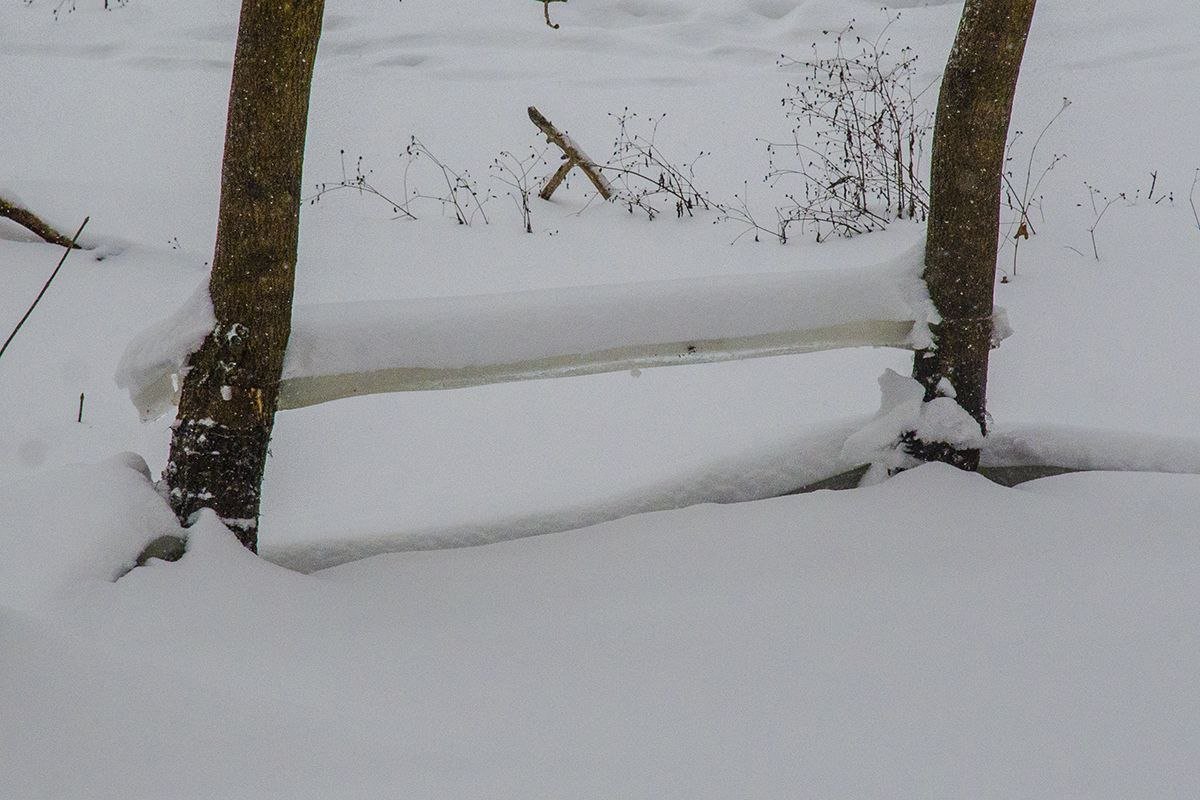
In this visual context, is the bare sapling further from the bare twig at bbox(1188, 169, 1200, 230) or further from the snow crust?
the snow crust

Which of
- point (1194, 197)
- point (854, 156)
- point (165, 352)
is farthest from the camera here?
point (854, 156)

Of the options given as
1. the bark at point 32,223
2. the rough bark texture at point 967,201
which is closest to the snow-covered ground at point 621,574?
the bark at point 32,223

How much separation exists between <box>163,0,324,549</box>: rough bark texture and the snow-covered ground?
167mm

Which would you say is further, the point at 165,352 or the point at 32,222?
the point at 32,222

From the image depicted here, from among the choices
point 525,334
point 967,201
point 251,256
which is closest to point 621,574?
point 525,334

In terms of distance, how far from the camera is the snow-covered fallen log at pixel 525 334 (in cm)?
202

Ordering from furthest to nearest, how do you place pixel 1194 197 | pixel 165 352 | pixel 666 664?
pixel 1194 197 → pixel 165 352 → pixel 666 664

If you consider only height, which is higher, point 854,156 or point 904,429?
point 854,156

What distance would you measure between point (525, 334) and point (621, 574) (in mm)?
559

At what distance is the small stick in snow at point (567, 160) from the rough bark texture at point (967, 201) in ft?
10.6

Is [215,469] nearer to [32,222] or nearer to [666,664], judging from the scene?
[666,664]

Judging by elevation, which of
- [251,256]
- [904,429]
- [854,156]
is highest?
[854,156]

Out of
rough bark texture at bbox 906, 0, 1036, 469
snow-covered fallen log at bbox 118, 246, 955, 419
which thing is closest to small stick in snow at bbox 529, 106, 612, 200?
rough bark texture at bbox 906, 0, 1036, 469

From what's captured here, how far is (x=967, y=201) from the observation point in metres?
2.33
